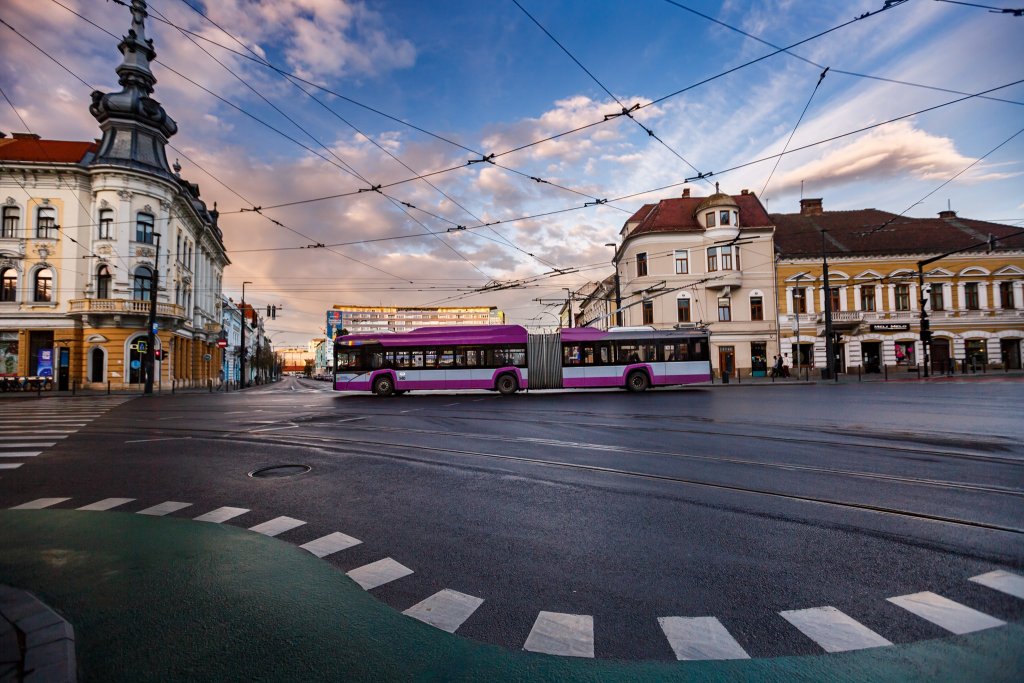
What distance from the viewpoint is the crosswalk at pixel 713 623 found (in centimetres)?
251

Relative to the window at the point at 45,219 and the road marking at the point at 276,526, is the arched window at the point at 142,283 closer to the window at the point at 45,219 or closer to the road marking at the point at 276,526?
the window at the point at 45,219

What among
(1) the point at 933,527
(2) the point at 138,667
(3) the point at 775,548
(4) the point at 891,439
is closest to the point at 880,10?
(4) the point at 891,439

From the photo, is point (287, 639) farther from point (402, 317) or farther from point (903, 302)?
point (402, 317)

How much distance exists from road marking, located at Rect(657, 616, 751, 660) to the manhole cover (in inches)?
214

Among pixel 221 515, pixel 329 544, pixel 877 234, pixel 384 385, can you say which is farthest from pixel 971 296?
pixel 221 515

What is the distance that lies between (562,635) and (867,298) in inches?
1816

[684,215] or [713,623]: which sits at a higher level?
[684,215]

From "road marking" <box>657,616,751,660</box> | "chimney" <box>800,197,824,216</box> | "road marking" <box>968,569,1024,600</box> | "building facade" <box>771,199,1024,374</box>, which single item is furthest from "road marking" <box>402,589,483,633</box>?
"chimney" <box>800,197,824,216</box>

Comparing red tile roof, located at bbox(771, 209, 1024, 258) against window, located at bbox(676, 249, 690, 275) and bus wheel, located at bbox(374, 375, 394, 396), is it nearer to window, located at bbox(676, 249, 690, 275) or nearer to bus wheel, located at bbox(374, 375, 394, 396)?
window, located at bbox(676, 249, 690, 275)

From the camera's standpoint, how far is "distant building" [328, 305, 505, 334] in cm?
14762

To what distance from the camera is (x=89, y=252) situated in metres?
33.3

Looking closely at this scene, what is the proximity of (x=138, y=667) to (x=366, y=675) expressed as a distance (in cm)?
112

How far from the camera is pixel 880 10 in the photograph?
9.61 metres

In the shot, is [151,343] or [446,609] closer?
[446,609]
